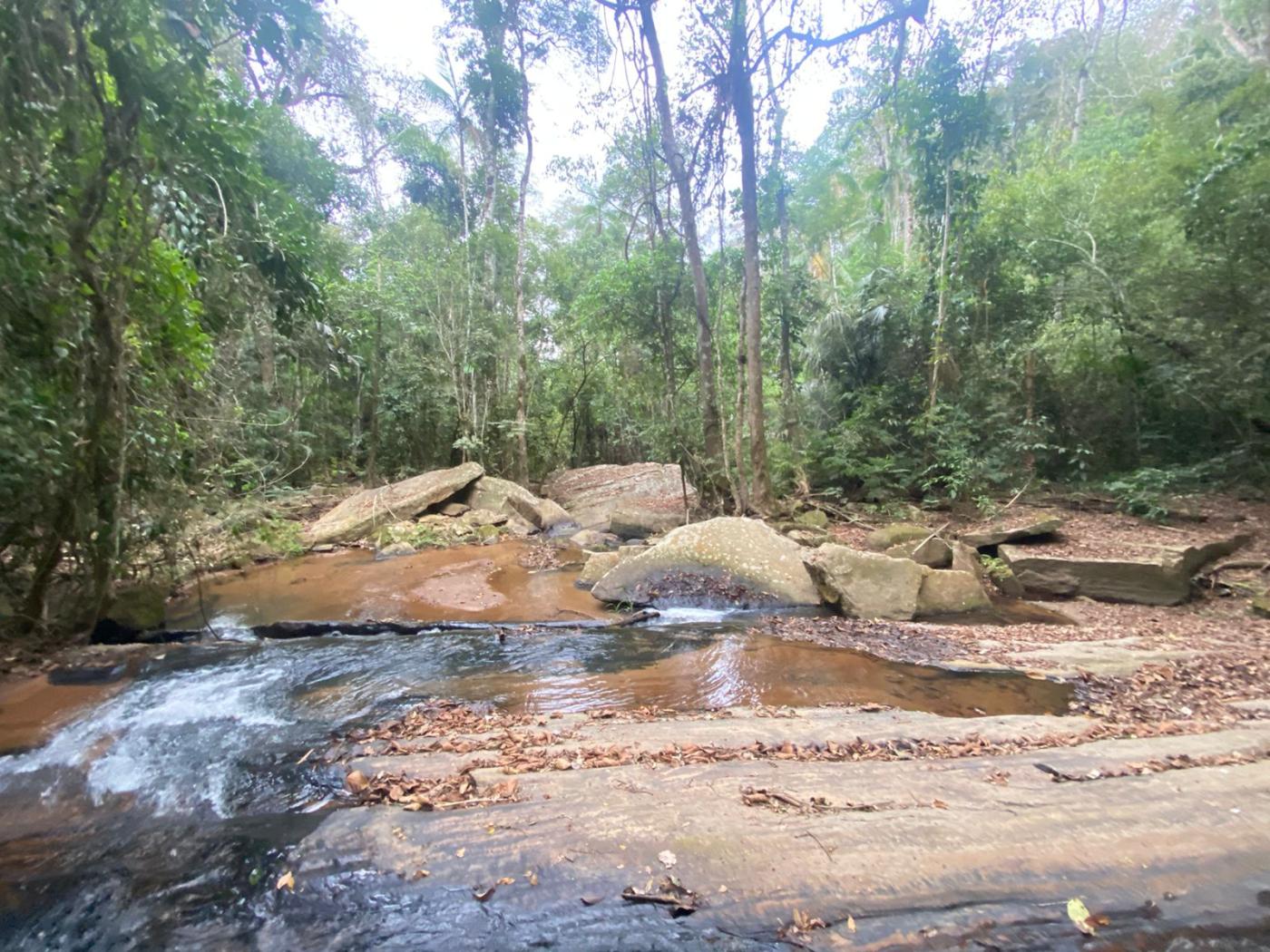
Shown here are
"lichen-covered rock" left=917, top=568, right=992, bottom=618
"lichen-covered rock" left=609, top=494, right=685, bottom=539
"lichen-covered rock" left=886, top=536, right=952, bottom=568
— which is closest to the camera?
"lichen-covered rock" left=917, top=568, right=992, bottom=618

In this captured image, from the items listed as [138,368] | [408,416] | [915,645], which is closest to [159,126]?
[138,368]

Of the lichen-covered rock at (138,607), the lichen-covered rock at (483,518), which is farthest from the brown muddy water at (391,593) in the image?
the lichen-covered rock at (483,518)

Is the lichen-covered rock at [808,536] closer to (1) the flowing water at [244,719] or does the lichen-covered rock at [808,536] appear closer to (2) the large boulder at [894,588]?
(2) the large boulder at [894,588]

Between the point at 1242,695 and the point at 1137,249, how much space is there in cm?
1077

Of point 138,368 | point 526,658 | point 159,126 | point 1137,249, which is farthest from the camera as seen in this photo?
point 1137,249

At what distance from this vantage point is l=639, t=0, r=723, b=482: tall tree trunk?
1297 centimetres

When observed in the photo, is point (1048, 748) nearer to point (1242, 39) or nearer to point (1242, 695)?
point (1242, 695)

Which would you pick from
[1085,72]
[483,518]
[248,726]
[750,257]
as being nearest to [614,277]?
[750,257]

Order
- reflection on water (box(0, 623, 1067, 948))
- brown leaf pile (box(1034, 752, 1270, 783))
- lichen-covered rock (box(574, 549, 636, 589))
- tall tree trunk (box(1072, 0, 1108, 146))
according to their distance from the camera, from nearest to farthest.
Answer: reflection on water (box(0, 623, 1067, 948)) → brown leaf pile (box(1034, 752, 1270, 783)) → lichen-covered rock (box(574, 549, 636, 589)) → tall tree trunk (box(1072, 0, 1108, 146))

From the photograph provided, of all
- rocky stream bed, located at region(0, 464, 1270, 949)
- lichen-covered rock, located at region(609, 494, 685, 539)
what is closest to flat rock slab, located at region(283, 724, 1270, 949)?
rocky stream bed, located at region(0, 464, 1270, 949)

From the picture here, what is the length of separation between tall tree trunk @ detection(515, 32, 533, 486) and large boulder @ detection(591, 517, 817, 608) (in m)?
9.40

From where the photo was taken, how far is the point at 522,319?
1677cm

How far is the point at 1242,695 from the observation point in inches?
170

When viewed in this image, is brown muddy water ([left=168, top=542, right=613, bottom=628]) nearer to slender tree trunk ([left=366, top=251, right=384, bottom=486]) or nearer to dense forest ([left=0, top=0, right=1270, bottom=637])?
dense forest ([left=0, top=0, right=1270, bottom=637])
